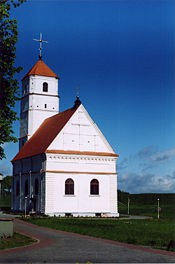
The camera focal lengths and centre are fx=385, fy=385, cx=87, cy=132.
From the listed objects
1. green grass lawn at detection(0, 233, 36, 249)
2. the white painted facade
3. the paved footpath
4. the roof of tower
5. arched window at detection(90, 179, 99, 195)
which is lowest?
green grass lawn at detection(0, 233, 36, 249)

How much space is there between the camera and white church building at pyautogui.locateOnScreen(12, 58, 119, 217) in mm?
40344

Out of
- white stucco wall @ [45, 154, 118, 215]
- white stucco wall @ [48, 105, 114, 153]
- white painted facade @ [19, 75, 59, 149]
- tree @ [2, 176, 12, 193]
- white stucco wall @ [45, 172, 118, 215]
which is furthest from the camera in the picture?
tree @ [2, 176, 12, 193]

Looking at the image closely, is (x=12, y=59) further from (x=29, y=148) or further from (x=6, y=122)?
(x=29, y=148)

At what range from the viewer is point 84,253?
1466 cm

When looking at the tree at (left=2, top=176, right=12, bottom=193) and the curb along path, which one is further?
the tree at (left=2, top=176, right=12, bottom=193)

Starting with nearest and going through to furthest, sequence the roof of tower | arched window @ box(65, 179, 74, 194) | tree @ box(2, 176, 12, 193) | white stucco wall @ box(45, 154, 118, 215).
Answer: white stucco wall @ box(45, 154, 118, 215), arched window @ box(65, 179, 74, 194), the roof of tower, tree @ box(2, 176, 12, 193)

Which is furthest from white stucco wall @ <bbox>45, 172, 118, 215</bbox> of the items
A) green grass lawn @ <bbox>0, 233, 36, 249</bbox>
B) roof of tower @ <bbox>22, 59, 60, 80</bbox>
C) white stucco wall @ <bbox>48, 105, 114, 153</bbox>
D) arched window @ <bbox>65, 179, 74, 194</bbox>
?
green grass lawn @ <bbox>0, 233, 36, 249</bbox>

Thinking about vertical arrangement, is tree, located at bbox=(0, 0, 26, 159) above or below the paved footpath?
above

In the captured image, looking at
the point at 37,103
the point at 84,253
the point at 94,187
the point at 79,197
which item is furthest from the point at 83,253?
the point at 37,103

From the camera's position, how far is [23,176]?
4731cm

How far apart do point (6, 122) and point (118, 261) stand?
11.0 m

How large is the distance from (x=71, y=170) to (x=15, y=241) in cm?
2354

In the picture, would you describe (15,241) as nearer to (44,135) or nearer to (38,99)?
(44,135)

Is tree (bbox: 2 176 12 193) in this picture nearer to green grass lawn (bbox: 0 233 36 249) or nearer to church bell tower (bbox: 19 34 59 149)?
church bell tower (bbox: 19 34 59 149)
